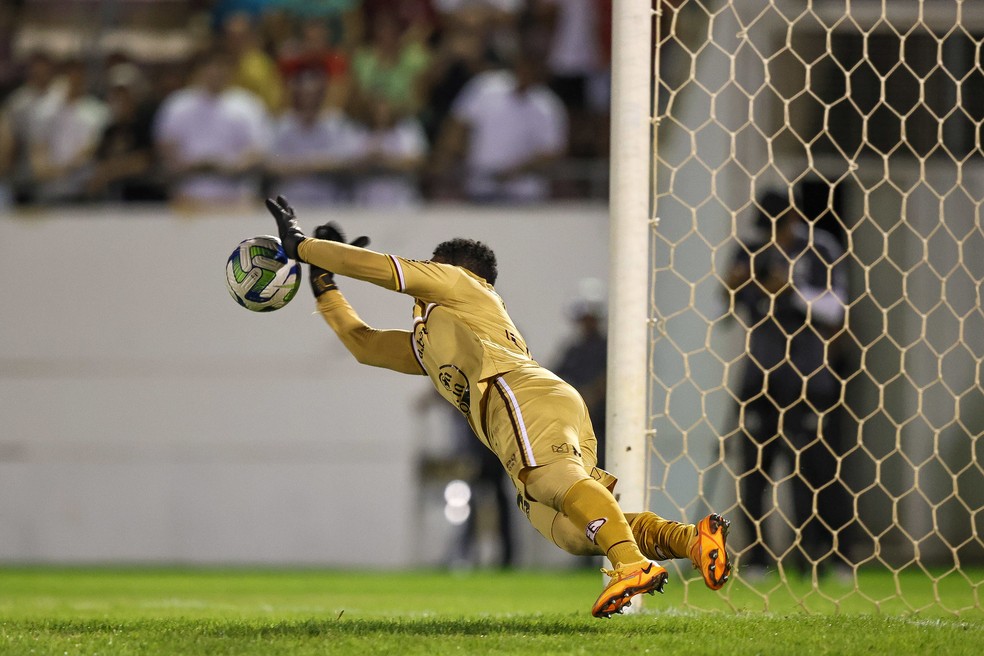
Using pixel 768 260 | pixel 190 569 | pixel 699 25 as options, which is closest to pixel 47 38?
pixel 190 569

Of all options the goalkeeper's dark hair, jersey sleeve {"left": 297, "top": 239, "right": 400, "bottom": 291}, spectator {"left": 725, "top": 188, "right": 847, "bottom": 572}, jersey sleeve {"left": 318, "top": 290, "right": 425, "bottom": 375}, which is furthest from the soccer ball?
spectator {"left": 725, "top": 188, "right": 847, "bottom": 572}

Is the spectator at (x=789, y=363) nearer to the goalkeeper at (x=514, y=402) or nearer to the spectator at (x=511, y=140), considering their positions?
the spectator at (x=511, y=140)

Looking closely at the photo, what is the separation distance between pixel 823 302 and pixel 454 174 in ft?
13.1

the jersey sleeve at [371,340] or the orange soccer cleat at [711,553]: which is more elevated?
the jersey sleeve at [371,340]

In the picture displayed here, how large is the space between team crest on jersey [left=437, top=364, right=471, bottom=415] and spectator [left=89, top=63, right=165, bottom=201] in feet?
23.4

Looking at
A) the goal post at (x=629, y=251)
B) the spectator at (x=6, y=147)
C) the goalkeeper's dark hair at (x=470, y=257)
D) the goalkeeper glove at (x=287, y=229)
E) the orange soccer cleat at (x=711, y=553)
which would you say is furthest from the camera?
the spectator at (x=6, y=147)

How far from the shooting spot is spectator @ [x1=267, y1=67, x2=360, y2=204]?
37.0 feet

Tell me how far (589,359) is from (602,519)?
6011 millimetres

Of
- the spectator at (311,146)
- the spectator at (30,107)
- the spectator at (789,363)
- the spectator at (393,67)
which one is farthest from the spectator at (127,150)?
the spectator at (789,363)

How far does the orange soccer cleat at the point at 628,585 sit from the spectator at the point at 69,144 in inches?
A: 338

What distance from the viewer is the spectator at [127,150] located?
11.5 m

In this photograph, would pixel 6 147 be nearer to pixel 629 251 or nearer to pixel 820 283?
pixel 820 283

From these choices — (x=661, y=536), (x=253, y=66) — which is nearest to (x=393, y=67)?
(x=253, y=66)

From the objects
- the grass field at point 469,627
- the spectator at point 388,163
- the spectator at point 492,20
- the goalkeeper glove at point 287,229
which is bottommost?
the grass field at point 469,627
